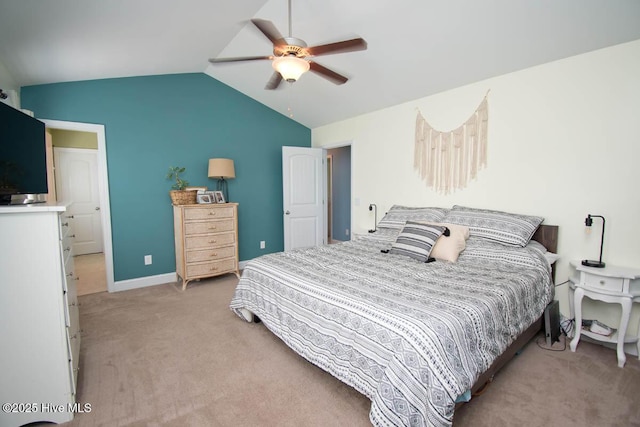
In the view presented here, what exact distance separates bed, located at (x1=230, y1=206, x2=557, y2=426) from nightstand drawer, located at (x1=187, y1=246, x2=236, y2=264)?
50.8 inches

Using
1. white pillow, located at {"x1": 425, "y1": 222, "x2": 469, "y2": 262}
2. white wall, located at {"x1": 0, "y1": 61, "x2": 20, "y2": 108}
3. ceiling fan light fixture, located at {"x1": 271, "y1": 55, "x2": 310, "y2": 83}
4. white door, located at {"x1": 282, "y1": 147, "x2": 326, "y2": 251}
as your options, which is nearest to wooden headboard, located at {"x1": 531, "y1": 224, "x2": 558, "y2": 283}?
white pillow, located at {"x1": 425, "y1": 222, "x2": 469, "y2": 262}

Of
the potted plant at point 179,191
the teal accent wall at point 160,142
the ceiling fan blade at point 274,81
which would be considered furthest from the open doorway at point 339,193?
the ceiling fan blade at point 274,81

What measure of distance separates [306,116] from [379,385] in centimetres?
419

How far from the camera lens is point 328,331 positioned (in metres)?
1.78

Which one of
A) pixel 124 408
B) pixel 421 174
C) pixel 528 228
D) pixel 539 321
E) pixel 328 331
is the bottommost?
pixel 124 408

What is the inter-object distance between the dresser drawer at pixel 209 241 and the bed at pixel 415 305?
133 cm

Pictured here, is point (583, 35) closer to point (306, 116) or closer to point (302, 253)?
point (302, 253)

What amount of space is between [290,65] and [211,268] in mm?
2757

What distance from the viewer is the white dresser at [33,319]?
1.48 m

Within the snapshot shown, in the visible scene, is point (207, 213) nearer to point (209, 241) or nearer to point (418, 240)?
point (209, 241)

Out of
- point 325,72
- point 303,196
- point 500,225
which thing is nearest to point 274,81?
point 325,72

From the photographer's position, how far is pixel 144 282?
3.84 meters

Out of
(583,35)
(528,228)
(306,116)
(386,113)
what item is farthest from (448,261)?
(306,116)

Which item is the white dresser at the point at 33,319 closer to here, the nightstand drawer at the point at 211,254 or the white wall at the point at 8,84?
the white wall at the point at 8,84
